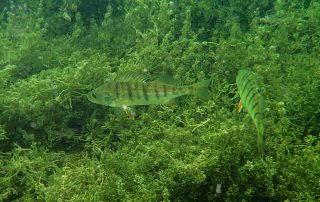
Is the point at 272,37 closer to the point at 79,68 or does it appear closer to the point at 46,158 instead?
the point at 79,68

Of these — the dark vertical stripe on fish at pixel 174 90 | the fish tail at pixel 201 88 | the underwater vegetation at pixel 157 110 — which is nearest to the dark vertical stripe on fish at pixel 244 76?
the underwater vegetation at pixel 157 110

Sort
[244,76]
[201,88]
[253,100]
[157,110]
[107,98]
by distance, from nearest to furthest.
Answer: [253,100]
[244,76]
[201,88]
[107,98]
[157,110]

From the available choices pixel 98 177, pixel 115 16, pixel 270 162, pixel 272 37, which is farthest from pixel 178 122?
pixel 115 16

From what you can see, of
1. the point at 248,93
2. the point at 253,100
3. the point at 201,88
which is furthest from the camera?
the point at 201,88

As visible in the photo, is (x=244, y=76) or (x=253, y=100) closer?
(x=253, y=100)

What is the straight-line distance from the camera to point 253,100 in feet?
12.8

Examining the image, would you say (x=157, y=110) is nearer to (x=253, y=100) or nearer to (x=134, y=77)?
(x=134, y=77)

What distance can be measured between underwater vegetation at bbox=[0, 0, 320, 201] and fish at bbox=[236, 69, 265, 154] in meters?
0.13

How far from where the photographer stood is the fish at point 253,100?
3.75 meters

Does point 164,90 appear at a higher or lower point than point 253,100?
lower

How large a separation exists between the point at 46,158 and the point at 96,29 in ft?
13.2

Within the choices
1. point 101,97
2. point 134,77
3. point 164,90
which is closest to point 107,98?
point 101,97

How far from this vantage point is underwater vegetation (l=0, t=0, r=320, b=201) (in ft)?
14.7

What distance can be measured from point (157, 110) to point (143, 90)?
174 centimetres
